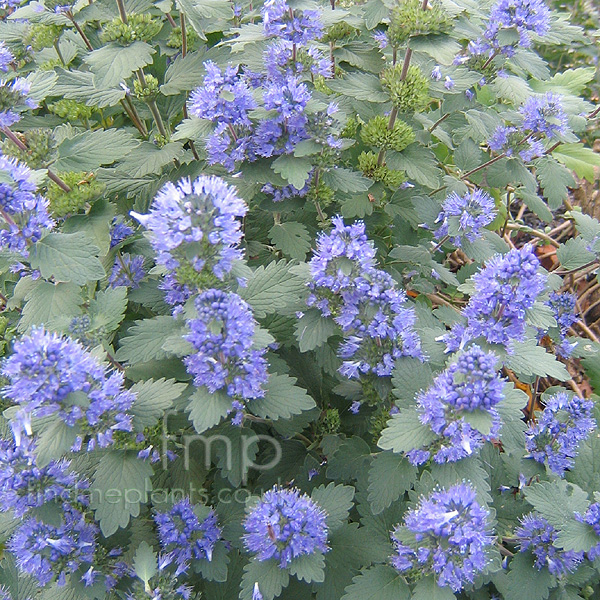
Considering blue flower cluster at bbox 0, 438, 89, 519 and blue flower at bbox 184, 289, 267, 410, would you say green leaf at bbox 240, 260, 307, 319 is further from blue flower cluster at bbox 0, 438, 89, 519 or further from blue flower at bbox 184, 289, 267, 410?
blue flower cluster at bbox 0, 438, 89, 519

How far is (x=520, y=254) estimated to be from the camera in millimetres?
2162

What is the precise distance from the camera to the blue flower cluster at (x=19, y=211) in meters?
2.13

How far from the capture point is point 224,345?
191 cm

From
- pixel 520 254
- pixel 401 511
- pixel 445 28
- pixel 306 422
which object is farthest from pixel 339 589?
pixel 445 28

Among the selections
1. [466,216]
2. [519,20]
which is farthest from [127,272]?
[519,20]

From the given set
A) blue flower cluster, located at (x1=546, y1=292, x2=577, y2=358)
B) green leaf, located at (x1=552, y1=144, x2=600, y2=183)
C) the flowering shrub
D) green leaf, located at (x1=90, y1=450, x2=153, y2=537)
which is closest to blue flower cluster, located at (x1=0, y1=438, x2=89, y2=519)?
the flowering shrub

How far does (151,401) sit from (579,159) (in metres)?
4.08

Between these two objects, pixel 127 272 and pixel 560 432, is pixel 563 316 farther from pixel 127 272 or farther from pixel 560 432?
pixel 127 272

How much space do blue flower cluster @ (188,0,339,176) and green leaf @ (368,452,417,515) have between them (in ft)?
4.55

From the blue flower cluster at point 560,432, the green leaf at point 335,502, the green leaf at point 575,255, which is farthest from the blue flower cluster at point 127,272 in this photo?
the green leaf at point 575,255

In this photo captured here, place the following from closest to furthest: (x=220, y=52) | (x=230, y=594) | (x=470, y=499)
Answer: (x=470, y=499) < (x=230, y=594) < (x=220, y=52)

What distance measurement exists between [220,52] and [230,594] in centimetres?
269

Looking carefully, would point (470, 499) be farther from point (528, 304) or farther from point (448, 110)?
point (448, 110)

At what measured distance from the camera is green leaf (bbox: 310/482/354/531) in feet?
7.56
